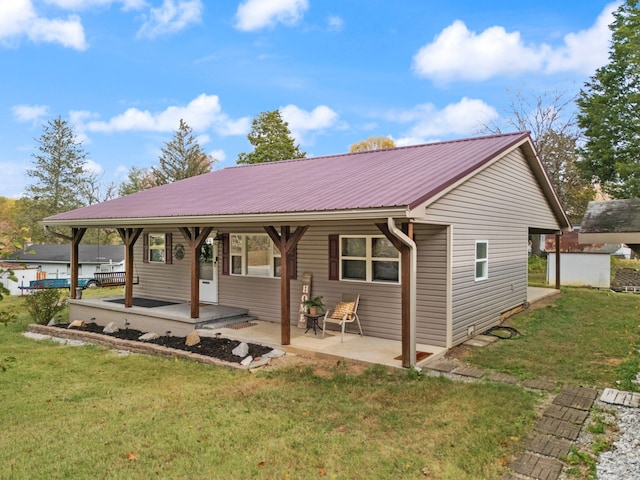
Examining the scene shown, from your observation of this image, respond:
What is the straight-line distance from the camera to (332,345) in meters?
7.65

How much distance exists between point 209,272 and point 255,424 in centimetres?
707

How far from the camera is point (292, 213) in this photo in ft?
22.8

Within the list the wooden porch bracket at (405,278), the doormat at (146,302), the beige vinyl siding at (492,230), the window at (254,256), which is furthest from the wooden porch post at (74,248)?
the beige vinyl siding at (492,230)

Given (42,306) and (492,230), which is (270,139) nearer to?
(42,306)

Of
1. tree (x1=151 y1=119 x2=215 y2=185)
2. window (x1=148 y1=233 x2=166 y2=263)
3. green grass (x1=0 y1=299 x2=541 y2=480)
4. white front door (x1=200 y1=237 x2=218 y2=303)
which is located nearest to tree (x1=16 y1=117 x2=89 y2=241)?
tree (x1=151 y1=119 x2=215 y2=185)

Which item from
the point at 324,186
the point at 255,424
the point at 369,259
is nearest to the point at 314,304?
the point at 369,259

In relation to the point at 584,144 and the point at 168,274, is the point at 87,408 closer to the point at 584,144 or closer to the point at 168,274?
the point at 168,274

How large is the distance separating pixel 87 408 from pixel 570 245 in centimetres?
2647

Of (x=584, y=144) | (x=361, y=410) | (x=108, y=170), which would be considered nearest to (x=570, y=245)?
(x=584, y=144)

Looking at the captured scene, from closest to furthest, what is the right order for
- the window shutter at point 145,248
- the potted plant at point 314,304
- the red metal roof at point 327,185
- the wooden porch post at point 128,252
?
the red metal roof at point 327,185
the potted plant at point 314,304
the wooden porch post at point 128,252
the window shutter at point 145,248

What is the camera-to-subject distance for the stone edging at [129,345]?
23.3 ft

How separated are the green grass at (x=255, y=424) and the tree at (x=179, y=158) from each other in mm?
31742

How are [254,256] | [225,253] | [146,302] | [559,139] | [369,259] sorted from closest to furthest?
1. [369,259]
2. [254,256]
3. [225,253]
4. [146,302]
5. [559,139]

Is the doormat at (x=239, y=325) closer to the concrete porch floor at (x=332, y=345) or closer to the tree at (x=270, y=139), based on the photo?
the concrete porch floor at (x=332, y=345)
